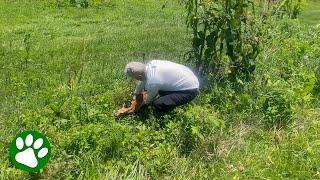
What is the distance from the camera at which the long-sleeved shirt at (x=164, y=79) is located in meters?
5.26

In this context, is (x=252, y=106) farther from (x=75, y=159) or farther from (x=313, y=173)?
(x=75, y=159)

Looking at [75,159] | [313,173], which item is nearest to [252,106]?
[313,173]

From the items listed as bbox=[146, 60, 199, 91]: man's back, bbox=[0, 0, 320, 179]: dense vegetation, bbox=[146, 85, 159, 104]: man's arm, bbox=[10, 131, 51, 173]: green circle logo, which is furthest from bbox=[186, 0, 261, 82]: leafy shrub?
bbox=[10, 131, 51, 173]: green circle logo

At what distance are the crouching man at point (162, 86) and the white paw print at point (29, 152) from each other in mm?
1582

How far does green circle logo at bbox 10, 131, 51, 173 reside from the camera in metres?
3.70

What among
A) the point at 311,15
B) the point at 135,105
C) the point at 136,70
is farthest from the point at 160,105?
the point at 311,15

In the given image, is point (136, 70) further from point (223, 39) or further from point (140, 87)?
point (223, 39)

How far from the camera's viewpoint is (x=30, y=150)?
12.3ft

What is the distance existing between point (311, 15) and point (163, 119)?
37.1 feet

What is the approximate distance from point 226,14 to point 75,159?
257 cm

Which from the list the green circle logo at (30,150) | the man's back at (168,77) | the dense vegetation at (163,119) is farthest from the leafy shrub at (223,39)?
the green circle logo at (30,150)

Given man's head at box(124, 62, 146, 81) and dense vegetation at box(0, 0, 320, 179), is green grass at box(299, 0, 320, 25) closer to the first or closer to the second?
dense vegetation at box(0, 0, 320, 179)

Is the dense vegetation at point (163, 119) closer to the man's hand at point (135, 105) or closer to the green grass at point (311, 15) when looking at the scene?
the man's hand at point (135, 105)

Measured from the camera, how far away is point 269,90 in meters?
5.79
